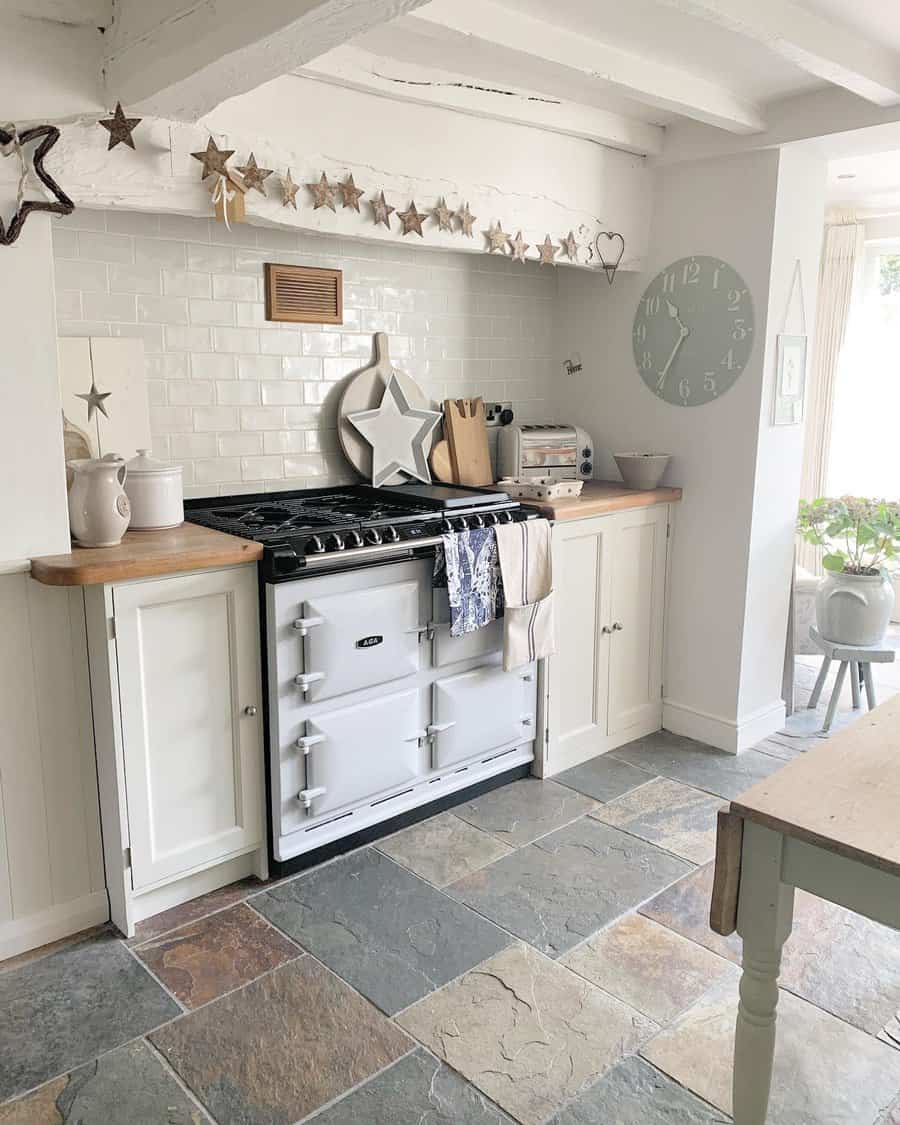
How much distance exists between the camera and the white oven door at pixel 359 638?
2588 millimetres

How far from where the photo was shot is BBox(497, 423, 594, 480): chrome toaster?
365 centimetres

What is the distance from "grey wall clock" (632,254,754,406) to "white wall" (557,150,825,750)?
41 millimetres

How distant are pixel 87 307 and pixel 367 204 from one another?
2.93 feet

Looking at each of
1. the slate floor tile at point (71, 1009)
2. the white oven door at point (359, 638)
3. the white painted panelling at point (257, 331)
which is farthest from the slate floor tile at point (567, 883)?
the white painted panelling at point (257, 331)

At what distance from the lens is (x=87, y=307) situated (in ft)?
8.91

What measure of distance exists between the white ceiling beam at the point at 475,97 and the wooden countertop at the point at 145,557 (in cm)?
131

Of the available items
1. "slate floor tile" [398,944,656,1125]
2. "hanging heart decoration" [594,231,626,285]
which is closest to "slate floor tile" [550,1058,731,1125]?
"slate floor tile" [398,944,656,1125]

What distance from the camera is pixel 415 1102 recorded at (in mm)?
1902

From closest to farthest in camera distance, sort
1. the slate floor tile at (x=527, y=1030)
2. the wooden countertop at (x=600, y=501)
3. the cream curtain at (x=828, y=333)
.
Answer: the slate floor tile at (x=527, y=1030), the wooden countertop at (x=600, y=501), the cream curtain at (x=828, y=333)

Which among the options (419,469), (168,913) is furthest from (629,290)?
(168,913)

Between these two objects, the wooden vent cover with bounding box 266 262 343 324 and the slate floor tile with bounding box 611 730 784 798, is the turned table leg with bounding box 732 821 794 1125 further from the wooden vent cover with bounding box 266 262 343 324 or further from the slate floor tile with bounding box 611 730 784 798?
the wooden vent cover with bounding box 266 262 343 324

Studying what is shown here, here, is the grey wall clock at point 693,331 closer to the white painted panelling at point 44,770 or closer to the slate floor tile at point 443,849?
the slate floor tile at point 443,849

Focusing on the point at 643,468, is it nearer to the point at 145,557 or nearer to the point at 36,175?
the point at 145,557

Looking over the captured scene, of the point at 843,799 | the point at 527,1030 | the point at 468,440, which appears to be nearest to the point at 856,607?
the point at 468,440
